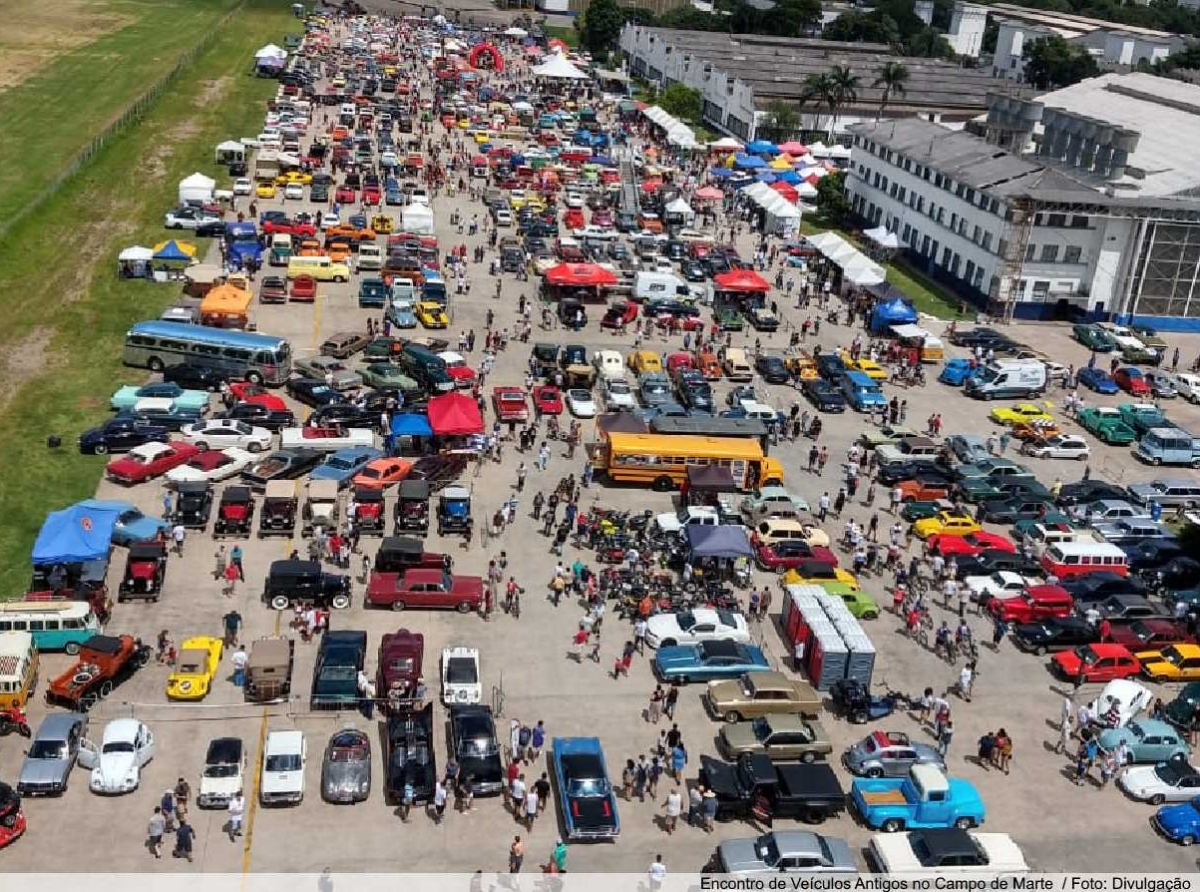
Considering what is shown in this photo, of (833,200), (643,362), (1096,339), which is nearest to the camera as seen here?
(643,362)

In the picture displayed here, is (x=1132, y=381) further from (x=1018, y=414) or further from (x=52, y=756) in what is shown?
(x=52, y=756)

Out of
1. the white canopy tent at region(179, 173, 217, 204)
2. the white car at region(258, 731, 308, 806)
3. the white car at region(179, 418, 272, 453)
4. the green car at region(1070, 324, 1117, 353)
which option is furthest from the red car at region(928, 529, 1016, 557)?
the white canopy tent at region(179, 173, 217, 204)

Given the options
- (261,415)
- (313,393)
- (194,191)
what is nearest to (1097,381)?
(313,393)

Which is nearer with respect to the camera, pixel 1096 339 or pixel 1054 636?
pixel 1054 636

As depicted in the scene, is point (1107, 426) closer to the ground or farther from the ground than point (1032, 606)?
closer to the ground

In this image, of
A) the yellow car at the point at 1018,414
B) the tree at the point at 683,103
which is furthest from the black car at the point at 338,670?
the tree at the point at 683,103

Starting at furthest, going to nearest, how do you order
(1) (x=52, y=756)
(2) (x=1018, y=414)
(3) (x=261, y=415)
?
(2) (x=1018, y=414) < (3) (x=261, y=415) < (1) (x=52, y=756)

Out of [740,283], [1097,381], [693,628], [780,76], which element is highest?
[780,76]
